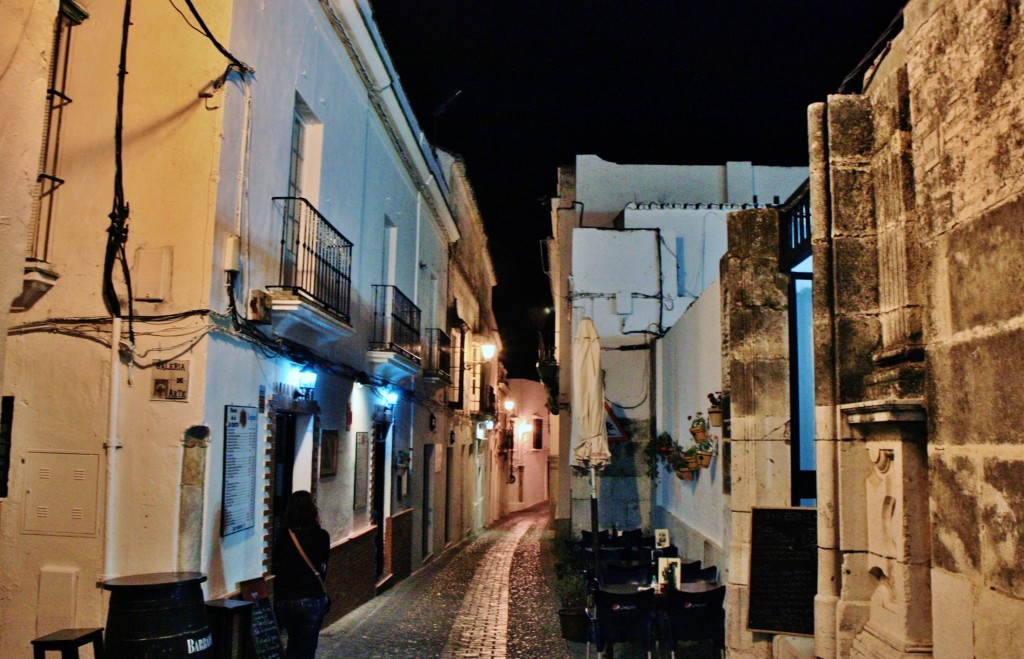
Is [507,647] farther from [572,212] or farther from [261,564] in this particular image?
[572,212]

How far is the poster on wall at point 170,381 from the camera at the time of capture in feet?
21.6

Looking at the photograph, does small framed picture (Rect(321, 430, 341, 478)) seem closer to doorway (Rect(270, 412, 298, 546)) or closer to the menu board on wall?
doorway (Rect(270, 412, 298, 546))

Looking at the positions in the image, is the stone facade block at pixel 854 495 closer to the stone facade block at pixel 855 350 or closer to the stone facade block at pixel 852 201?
the stone facade block at pixel 855 350

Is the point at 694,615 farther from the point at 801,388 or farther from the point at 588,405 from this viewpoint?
the point at 588,405

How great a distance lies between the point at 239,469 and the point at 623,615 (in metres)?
3.61

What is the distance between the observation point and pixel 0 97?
2963 millimetres

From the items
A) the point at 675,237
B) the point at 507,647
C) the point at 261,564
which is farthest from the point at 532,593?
the point at 675,237

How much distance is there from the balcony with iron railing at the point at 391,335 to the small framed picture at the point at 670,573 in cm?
565

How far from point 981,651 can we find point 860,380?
74.4 inches

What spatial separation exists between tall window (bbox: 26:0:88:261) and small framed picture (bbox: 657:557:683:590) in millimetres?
5993

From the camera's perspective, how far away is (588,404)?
10891 mm

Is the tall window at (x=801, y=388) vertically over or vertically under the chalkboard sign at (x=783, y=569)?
over

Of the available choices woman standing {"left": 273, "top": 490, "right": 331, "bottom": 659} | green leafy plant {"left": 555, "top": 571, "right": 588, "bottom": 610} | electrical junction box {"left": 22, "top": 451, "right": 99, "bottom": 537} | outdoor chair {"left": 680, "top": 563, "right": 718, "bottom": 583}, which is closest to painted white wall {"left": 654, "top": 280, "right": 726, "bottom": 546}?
outdoor chair {"left": 680, "top": 563, "right": 718, "bottom": 583}

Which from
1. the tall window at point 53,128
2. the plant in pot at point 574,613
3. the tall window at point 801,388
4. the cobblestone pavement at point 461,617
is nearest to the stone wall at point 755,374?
the tall window at point 801,388
